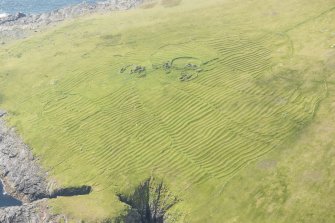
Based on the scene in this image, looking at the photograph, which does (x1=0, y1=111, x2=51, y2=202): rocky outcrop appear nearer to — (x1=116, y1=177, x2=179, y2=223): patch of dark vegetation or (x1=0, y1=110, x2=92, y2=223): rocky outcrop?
(x1=0, y1=110, x2=92, y2=223): rocky outcrop

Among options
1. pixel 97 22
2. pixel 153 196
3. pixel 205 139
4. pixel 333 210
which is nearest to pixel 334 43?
pixel 205 139

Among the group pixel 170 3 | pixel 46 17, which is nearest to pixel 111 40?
pixel 170 3

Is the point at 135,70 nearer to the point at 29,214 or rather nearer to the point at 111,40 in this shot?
the point at 111,40

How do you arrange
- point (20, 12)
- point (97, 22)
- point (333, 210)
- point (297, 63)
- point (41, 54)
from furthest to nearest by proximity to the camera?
1. point (20, 12)
2. point (97, 22)
3. point (41, 54)
4. point (297, 63)
5. point (333, 210)

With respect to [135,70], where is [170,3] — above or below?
above

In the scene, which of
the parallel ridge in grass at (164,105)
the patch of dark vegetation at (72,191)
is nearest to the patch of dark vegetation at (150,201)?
the parallel ridge in grass at (164,105)

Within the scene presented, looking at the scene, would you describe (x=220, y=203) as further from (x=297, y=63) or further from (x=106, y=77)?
(x=106, y=77)
